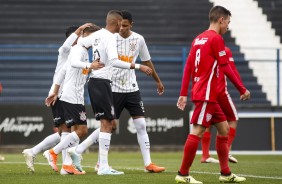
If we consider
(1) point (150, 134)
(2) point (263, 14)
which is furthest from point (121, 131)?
(2) point (263, 14)

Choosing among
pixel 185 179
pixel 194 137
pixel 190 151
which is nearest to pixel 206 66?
pixel 194 137

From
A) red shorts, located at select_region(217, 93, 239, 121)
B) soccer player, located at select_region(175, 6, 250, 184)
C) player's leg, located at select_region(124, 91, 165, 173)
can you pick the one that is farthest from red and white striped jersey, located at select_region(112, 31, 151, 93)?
soccer player, located at select_region(175, 6, 250, 184)

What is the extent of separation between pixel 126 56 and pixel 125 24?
439 mm

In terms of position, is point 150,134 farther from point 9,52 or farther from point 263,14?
point 263,14

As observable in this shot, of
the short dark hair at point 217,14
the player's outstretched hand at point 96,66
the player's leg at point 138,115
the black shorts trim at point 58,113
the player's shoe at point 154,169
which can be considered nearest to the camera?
the short dark hair at point 217,14

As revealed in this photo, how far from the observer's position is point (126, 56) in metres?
12.0

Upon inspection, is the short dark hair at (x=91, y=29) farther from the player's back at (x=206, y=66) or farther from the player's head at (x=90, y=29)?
the player's back at (x=206, y=66)

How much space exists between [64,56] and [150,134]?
8.94 m

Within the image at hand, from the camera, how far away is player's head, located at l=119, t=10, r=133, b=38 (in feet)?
38.6

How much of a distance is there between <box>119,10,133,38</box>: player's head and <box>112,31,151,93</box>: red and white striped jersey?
7cm

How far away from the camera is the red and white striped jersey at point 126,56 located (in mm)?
11961

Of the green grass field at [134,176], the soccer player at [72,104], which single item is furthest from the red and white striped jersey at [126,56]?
the green grass field at [134,176]

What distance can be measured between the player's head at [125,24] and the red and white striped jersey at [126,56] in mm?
66

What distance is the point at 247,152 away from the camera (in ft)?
63.8
